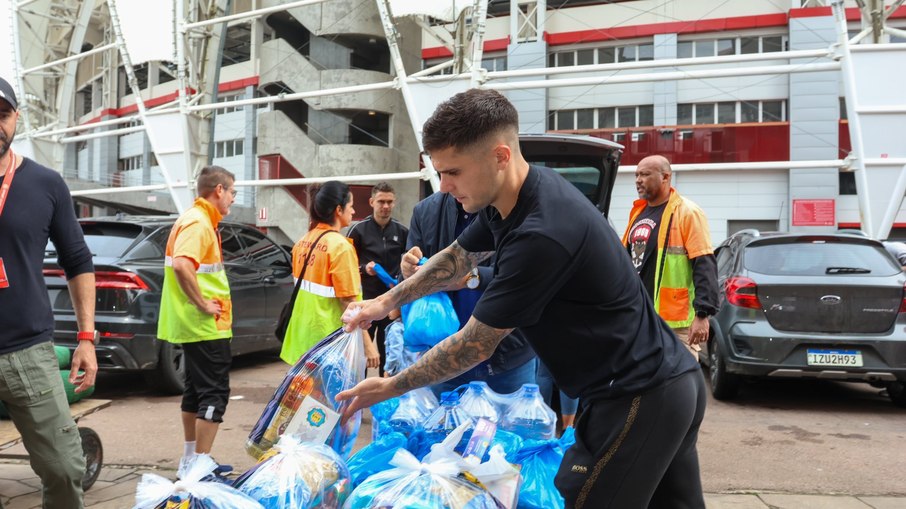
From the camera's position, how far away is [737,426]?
18.4 ft

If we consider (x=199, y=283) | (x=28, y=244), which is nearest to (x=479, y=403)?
(x=28, y=244)

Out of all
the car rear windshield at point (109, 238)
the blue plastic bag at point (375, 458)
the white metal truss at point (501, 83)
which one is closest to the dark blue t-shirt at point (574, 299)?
the blue plastic bag at point (375, 458)

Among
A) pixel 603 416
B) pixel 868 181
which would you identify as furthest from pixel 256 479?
pixel 868 181

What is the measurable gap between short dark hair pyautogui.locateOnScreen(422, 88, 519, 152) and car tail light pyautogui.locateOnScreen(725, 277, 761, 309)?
4944 mm

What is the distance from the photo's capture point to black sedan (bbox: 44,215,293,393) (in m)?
6.00

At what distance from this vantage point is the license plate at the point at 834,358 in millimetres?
5727

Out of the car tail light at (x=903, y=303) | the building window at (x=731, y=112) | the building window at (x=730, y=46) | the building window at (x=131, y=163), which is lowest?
the car tail light at (x=903, y=303)

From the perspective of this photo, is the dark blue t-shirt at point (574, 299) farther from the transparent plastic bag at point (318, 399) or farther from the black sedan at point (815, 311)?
the black sedan at point (815, 311)

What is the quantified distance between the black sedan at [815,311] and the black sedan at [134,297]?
4.84 m

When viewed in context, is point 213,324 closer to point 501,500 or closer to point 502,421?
point 502,421

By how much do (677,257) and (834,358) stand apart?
214 cm

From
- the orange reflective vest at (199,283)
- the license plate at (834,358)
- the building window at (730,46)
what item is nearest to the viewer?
the orange reflective vest at (199,283)

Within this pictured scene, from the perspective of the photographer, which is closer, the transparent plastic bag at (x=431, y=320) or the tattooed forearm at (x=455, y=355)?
the tattooed forearm at (x=455, y=355)

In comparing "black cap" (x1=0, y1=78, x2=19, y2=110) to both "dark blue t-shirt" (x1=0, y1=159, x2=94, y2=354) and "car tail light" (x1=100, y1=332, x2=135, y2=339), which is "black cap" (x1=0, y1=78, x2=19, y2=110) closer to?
"dark blue t-shirt" (x1=0, y1=159, x2=94, y2=354)
